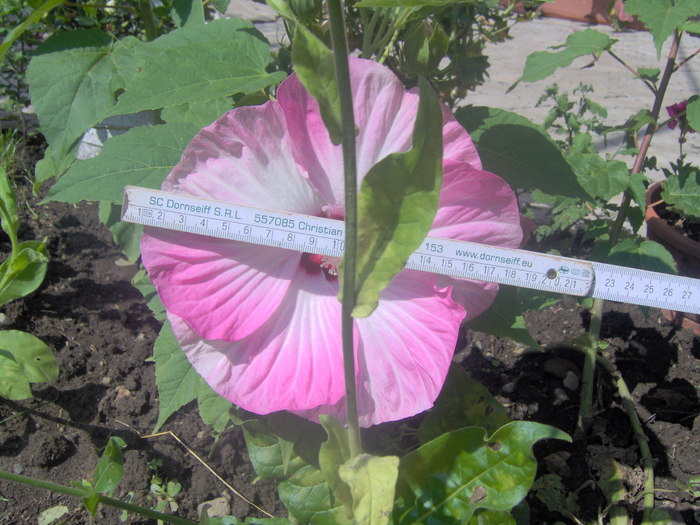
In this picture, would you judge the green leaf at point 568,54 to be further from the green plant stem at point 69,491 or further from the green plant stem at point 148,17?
the green plant stem at point 69,491

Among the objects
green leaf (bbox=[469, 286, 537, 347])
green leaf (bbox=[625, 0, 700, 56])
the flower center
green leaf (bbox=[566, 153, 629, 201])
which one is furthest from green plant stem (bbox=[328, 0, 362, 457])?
green leaf (bbox=[625, 0, 700, 56])

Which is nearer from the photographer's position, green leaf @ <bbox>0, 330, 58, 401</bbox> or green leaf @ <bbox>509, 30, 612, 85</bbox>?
green leaf @ <bbox>0, 330, 58, 401</bbox>

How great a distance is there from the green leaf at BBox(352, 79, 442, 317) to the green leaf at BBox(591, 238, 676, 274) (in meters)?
1.01

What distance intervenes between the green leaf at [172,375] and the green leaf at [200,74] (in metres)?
0.34

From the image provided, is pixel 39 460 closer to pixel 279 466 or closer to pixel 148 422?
pixel 148 422

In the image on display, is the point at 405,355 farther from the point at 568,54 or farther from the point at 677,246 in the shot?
the point at 677,246

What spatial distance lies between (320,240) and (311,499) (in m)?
0.40

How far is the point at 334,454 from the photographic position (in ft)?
2.40

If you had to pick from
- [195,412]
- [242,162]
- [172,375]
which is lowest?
[195,412]

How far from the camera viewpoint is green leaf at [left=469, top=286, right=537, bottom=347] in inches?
36.8

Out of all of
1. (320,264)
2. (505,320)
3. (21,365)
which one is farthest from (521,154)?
(21,365)

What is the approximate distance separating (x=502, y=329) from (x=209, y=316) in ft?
1.42

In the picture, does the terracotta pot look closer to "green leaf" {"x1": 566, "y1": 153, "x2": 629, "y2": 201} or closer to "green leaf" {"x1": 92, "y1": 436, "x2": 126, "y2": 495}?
"green leaf" {"x1": 566, "y1": 153, "x2": 629, "y2": 201}

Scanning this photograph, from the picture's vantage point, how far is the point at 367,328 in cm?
80
